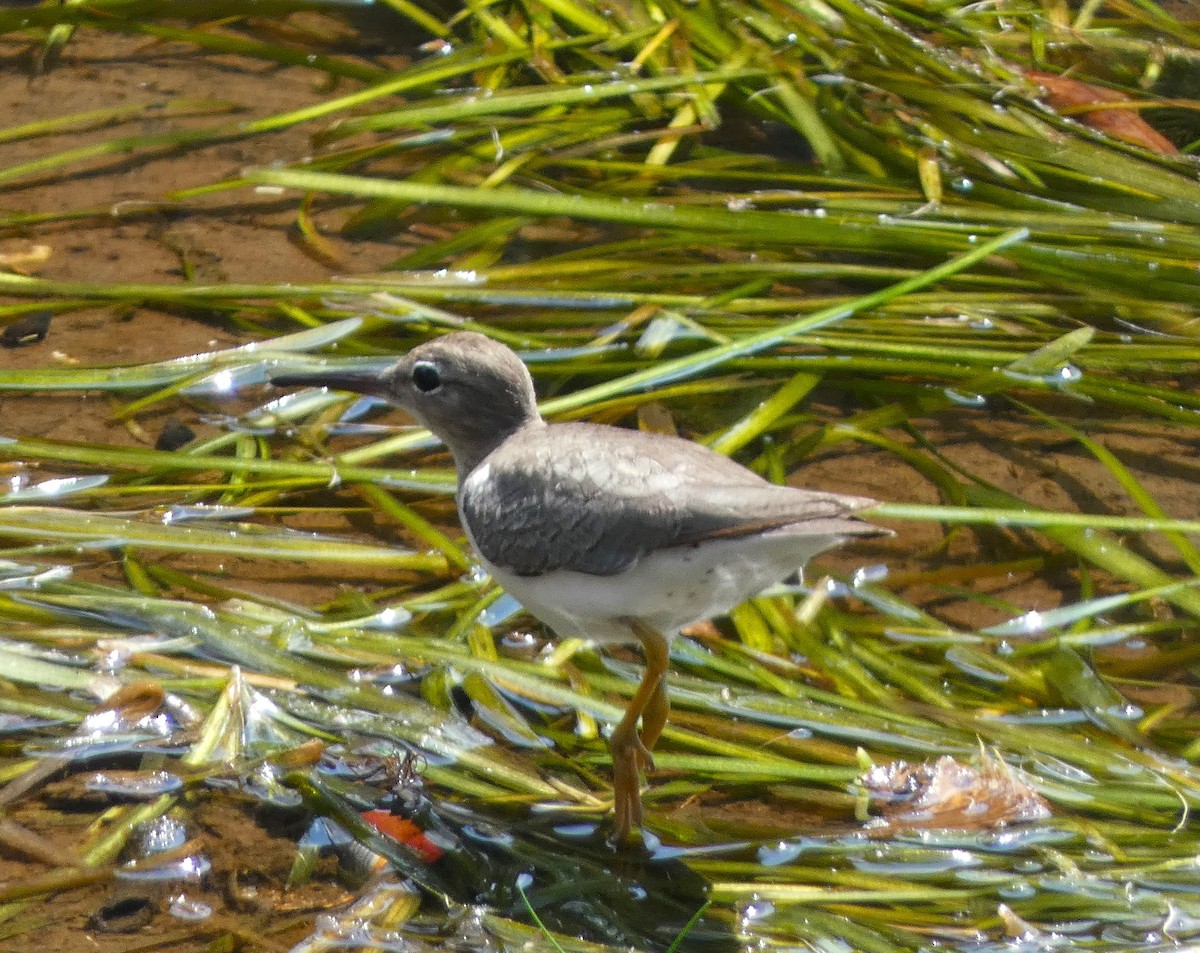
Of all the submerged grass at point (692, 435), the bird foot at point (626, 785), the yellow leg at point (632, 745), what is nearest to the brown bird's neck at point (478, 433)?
the submerged grass at point (692, 435)

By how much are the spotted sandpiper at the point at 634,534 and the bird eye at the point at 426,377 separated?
313 millimetres

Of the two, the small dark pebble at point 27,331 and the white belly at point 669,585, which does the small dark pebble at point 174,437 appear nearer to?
the small dark pebble at point 27,331

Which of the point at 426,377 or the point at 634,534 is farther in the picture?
the point at 426,377

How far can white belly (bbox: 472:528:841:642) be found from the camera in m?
3.21

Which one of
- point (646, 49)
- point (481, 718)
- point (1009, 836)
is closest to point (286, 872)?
point (481, 718)

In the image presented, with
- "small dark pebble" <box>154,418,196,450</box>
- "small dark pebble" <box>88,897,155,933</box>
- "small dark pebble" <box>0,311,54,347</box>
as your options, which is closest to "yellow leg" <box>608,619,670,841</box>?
"small dark pebble" <box>88,897,155,933</box>

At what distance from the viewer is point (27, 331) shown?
499 cm

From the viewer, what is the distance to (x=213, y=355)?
4812 mm

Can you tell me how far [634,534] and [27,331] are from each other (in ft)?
9.21

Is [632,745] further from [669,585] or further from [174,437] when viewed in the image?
[174,437]

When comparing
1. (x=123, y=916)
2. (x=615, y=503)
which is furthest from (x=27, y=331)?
(x=615, y=503)

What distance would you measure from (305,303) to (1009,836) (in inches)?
120

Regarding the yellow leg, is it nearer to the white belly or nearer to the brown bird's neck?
the white belly

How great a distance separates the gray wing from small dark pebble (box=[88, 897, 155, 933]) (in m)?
1.13
